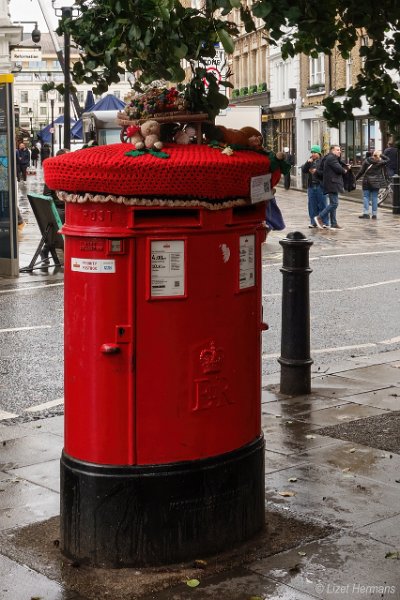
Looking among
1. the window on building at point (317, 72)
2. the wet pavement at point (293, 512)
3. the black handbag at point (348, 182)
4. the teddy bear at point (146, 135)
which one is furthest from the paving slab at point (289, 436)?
the window on building at point (317, 72)

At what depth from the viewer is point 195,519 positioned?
4.50 metres

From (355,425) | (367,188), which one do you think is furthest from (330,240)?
(355,425)

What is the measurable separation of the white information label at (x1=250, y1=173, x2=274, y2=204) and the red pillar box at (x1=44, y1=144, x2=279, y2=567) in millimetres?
19

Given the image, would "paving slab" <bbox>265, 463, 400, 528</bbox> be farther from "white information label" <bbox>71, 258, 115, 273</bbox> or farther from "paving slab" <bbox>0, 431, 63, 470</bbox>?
"white information label" <bbox>71, 258, 115, 273</bbox>

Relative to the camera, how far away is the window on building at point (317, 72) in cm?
5491

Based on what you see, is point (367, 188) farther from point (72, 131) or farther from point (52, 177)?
point (52, 177)

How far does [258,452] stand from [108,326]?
97cm

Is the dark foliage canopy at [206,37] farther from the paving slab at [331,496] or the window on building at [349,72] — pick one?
the window on building at [349,72]

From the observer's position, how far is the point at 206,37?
5301 millimetres

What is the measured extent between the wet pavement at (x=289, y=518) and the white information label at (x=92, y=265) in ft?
4.18

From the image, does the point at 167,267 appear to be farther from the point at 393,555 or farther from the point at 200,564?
the point at 393,555

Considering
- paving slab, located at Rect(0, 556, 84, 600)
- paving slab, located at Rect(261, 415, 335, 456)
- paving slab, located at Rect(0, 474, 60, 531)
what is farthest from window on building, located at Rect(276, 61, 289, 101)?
paving slab, located at Rect(0, 556, 84, 600)

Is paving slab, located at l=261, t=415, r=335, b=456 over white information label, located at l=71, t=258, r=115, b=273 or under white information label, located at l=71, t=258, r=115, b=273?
under

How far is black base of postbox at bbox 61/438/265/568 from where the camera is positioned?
174 inches
